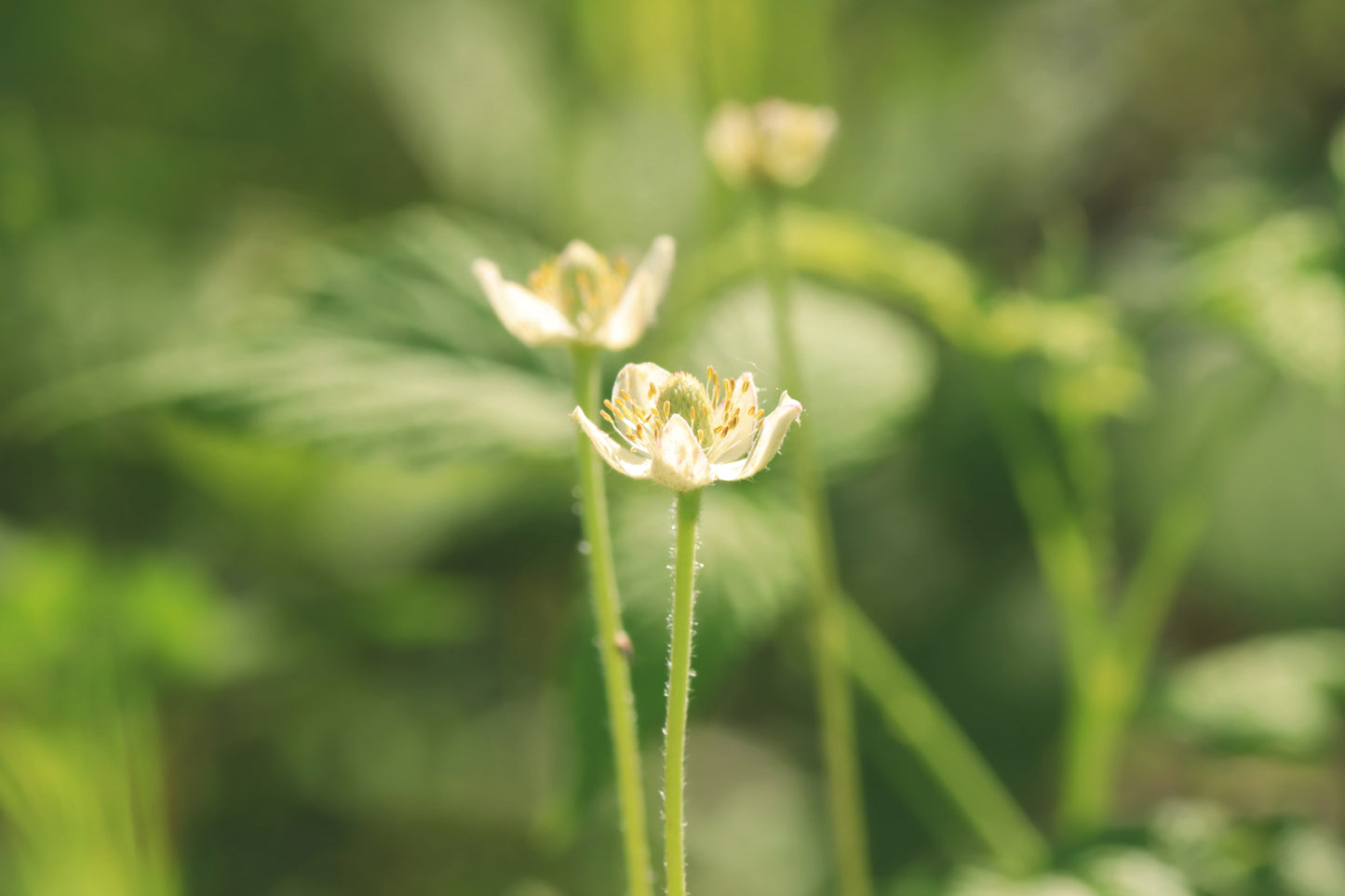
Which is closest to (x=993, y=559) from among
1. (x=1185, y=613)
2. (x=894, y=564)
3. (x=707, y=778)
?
(x=894, y=564)

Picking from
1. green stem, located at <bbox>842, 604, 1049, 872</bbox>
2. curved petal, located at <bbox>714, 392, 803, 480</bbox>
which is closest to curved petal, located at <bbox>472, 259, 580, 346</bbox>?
curved petal, located at <bbox>714, 392, 803, 480</bbox>

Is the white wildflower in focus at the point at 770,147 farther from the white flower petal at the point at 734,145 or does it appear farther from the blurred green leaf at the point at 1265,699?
the blurred green leaf at the point at 1265,699

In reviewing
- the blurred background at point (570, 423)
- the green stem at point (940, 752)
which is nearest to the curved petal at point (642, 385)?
the blurred background at point (570, 423)

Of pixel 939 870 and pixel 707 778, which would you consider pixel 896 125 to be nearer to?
pixel 707 778

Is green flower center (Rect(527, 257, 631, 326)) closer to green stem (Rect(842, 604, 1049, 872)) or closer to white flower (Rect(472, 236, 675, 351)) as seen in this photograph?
white flower (Rect(472, 236, 675, 351))

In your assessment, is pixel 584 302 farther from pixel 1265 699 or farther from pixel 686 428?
pixel 1265 699

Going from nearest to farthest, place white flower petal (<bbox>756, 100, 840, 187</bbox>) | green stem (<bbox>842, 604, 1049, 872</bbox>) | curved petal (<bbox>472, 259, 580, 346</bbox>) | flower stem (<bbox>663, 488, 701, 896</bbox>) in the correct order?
flower stem (<bbox>663, 488, 701, 896</bbox>)
curved petal (<bbox>472, 259, 580, 346</bbox>)
white flower petal (<bbox>756, 100, 840, 187</bbox>)
green stem (<bbox>842, 604, 1049, 872</bbox>)
